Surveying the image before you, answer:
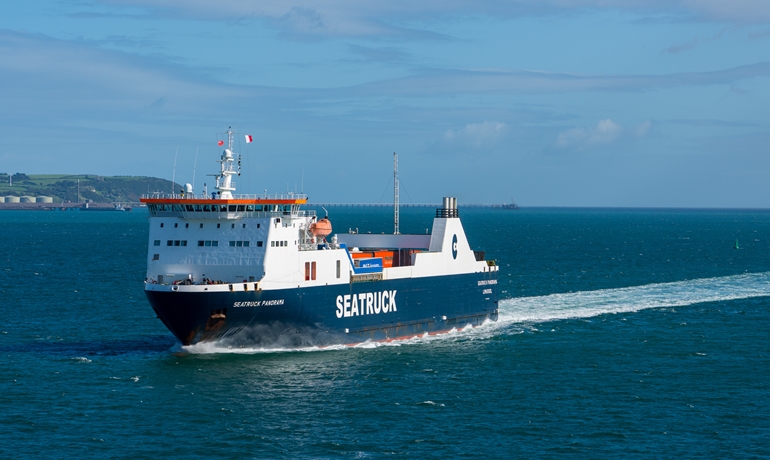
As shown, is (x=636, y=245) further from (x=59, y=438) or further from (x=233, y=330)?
(x=59, y=438)

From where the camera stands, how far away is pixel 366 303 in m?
54.5

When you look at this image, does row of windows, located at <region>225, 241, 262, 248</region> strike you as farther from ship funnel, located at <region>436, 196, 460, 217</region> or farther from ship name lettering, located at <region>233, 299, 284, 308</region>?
ship funnel, located at <region>436, 196, 460, 217</region>

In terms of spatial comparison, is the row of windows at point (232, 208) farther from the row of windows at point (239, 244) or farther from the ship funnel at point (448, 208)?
the ship funnel at point (448, 208)

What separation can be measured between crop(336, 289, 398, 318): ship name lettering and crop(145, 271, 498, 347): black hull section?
2.2 inches

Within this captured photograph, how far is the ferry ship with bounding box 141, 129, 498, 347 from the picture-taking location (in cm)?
4828

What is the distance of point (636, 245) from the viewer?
157 meters

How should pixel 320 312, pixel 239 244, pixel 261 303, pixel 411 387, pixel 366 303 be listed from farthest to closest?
pixel 366 303 → pixel 320 312 → pixel 239 244 → pixel 261 303 → pixel 411 387

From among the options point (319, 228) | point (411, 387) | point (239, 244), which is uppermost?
point (319, 228)

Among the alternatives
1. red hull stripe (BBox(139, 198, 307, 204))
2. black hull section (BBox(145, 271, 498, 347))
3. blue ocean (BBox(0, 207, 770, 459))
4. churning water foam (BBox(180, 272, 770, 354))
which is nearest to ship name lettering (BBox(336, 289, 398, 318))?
black hull section (BBox(145, 271, 498, 347))

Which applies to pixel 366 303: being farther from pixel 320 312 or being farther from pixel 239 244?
pixel 239 244

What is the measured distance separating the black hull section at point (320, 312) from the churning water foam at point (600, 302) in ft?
2.42

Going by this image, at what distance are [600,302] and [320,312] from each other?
30.7m

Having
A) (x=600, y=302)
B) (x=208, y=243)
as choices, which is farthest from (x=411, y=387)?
(x=600, y=302)

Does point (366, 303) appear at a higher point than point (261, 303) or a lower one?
lower
